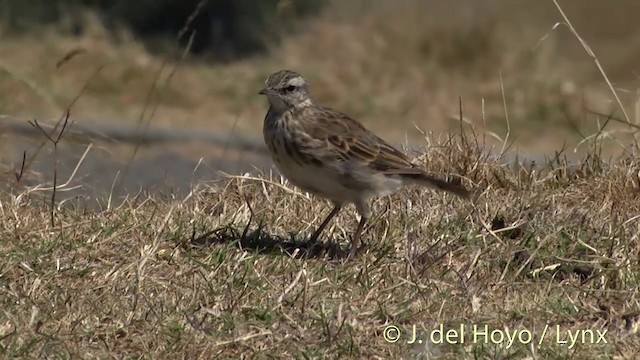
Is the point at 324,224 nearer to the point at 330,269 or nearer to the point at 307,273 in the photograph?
the point at 330,269

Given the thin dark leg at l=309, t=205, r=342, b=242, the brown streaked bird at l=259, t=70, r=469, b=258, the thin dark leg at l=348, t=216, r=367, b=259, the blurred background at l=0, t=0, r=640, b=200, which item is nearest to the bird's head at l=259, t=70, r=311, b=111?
the brown streaked bird at l=259, t=70, r=469, b=258

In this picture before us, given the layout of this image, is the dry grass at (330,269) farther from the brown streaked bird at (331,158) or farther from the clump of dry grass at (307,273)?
the brown streaked bird at (331,158)

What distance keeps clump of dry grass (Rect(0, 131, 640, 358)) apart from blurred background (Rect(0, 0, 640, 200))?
4727 millimetres

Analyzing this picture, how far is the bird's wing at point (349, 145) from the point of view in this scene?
6414 mm

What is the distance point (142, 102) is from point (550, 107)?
4.91m

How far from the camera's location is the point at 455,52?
18188 millimetres

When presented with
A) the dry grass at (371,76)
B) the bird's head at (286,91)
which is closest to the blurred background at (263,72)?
the dry grass at (371,76)

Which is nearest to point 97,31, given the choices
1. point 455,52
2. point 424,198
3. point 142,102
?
point 142,102

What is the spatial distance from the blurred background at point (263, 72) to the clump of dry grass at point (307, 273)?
15.5ft

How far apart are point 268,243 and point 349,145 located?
0.64 m

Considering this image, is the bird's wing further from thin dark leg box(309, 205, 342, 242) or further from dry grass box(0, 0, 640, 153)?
dry grass box(0, 0, 640, 153)

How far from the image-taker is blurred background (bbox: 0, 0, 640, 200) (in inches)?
531

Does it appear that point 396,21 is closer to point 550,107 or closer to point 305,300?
point 550,107

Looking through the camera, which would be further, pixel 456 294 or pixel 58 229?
pixel 58 229
